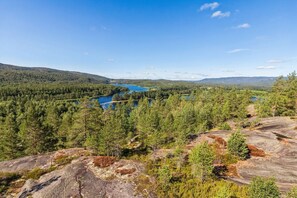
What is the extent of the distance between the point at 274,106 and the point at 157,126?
3974 centimetres

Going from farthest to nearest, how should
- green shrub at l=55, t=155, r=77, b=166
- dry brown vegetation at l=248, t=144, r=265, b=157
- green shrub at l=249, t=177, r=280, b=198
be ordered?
dry brown vegetation at l=248, t=144, r=265, b=157 → green shrub at l=55, t=155, r=77, b=166 → green shrub at l=249, t=177, r=280, b=198

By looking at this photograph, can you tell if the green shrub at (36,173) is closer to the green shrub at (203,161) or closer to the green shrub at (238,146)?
the green shrub at (203,161)

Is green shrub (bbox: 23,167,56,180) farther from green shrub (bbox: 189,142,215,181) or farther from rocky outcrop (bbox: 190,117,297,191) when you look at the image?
rocky outcrop (bbox: 190,117,297,191)

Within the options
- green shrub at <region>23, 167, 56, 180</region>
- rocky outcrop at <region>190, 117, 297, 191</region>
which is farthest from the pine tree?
rocky outcrop at <region>190, 117, 297, 191</region>

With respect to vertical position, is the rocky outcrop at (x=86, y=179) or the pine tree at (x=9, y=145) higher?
the rocky outcrop at (x=86, y=179)

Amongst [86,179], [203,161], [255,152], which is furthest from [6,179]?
[255,152]

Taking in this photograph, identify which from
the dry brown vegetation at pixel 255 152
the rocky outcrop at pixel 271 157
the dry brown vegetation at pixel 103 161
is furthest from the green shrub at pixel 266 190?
the dry brown vegetation at pixel 255 152

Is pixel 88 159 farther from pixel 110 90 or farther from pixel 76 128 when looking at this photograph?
pixel 110 90

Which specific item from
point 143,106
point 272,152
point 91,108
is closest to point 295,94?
point 272,152

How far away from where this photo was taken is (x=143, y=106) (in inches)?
3155

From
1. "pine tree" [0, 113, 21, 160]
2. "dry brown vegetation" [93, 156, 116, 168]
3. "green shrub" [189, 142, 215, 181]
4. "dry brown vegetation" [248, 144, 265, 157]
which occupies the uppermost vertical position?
"green shrub" [189, 142, 215, 181]

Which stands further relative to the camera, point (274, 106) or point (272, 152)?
point (274, 106)

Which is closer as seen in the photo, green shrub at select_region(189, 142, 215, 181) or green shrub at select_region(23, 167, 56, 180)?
green shrub at select_region(189, 142, 215, 181)

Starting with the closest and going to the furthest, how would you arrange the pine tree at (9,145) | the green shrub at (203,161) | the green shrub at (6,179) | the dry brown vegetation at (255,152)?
the green shrub at (6,179) < the green shrub at (203,161) < the dry brown vegetation at (255,152) < the pine tree at (9,145)
